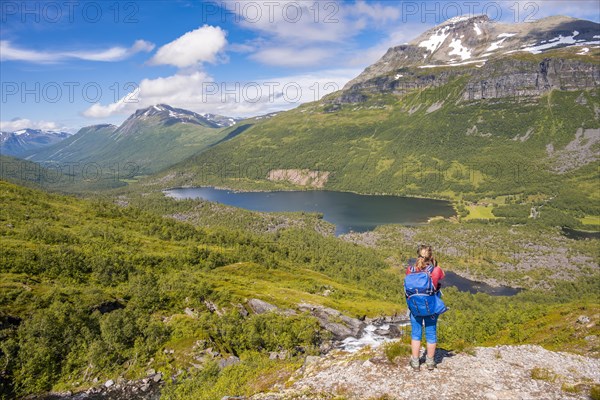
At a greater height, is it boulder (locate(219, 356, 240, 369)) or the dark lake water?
boulder (locate(219, 356, 240, 369))

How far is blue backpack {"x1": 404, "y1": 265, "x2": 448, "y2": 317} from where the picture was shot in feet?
47.5

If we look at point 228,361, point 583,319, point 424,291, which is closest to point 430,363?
point 424,291

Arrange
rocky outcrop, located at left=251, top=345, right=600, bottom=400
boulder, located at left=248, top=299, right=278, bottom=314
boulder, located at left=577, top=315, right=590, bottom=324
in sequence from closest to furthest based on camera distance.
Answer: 1. rocky outcrop, located at left=251, top=345, right=600, bottom=400
2. boulder, located at left=577, top=315, right=590, bottom=324
3. boulder, located at left=248, top=299, right=278, bottom=314

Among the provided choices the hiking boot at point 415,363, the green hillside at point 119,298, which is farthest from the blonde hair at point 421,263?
the green hillside at point 119,298

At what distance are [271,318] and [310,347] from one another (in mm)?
8532

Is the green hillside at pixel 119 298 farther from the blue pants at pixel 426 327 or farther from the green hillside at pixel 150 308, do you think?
the blue pants at pixel 426 327

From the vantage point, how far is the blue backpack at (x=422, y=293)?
14.5 meters

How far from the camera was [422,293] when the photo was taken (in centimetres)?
1460

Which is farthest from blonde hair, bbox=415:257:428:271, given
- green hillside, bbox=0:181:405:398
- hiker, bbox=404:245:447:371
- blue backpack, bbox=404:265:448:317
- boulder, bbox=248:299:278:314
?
boulder, bbox=248:299:278:314

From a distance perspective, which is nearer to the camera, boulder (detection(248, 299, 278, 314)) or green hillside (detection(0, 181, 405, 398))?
green hillside (detection(0, 181, 405, 398))

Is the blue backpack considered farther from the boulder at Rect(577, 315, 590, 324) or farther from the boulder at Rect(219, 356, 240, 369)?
the boulder at Rect(219, 356, 240, 369)

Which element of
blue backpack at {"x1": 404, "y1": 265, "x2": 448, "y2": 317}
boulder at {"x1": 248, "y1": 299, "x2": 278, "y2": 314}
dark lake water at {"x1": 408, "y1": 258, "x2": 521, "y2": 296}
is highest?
blue backpack at {"x1": 404, "y1": 265, "x2": 448, "y2": 317}

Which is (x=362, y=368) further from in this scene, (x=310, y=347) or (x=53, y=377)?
(x=53, y=377)

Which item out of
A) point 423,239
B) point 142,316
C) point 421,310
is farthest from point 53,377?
point 423,239
